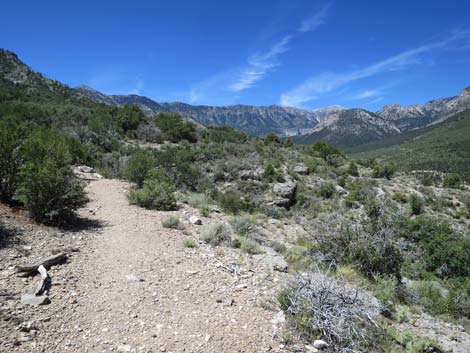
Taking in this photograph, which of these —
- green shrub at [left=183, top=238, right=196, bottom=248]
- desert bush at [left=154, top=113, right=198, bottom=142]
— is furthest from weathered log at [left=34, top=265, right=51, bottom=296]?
desert bush at [left=154, top=113, right=198, bottom=142]

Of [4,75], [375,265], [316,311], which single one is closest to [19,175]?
[316,311]

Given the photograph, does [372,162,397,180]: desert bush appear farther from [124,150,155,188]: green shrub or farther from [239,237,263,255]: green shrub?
[239,237,263,255]: green shrub

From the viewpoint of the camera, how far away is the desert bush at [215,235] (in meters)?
7.73

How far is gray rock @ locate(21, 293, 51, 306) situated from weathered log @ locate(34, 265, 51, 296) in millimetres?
100

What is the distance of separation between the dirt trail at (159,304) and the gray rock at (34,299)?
313mm

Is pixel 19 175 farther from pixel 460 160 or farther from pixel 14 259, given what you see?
pixel 460 160

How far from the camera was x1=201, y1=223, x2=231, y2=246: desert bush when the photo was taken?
7.73 meters

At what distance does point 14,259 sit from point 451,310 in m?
8.73

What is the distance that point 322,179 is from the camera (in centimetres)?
2723

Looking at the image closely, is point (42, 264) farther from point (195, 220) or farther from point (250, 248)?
point (195, 220)

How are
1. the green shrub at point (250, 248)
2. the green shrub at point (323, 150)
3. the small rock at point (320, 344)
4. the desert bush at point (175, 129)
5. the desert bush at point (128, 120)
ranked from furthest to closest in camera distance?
the green shrub at point (323, 150)
the desert bush at point (128, 120)
the desert bush at point (175, 129)
the green shrub at point (250, 248)
the small rock at point (320, 344)

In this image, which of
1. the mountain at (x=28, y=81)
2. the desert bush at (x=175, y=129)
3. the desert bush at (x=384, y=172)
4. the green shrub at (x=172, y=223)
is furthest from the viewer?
the mountain at (x=28, y=81)

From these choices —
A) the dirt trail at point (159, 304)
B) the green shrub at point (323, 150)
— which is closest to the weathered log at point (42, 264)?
the dirt trail at point (159, 304)

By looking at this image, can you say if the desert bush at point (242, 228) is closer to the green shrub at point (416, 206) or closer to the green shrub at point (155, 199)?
the green shrub at point (155, 199)
